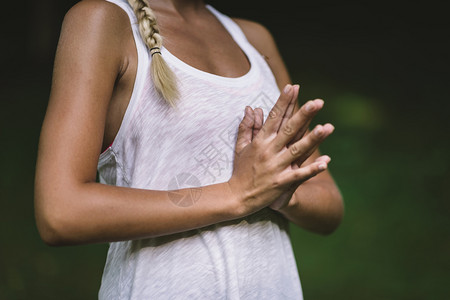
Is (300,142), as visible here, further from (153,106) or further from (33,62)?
(33,62)

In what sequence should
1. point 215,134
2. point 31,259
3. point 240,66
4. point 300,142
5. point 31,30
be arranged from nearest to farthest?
point 300,142
point 215,134
point 240,66
point 31,259
point 31,30

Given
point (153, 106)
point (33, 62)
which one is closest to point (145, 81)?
point (153, 106)

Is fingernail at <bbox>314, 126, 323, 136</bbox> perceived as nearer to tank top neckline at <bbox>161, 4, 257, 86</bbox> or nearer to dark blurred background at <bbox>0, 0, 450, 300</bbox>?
tank top neckline at <bbox>161, 4, 257, 86</bbox>

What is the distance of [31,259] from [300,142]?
206 cm

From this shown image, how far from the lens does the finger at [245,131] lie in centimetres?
75

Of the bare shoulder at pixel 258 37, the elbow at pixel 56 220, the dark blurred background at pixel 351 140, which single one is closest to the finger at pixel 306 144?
the elbow at pixel 56 220

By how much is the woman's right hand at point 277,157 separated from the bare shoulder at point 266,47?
0.36 meters

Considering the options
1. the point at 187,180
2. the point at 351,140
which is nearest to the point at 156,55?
the point at 187,180

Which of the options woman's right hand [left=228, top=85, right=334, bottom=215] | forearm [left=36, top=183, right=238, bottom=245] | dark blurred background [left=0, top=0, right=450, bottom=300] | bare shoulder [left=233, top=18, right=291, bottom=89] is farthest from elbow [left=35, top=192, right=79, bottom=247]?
dark blurred background [left=0, top=0, right=450, bottom=300]

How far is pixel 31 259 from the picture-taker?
2.33 m

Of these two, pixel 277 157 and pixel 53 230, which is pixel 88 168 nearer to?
A: pixel 53 230

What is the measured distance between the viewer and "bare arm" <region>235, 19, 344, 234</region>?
33.5 inches

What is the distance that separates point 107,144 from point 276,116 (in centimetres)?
29

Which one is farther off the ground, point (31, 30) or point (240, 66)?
point (240, 66)
